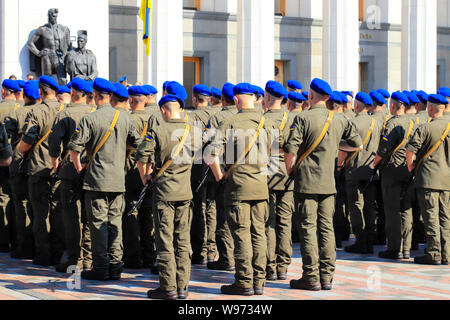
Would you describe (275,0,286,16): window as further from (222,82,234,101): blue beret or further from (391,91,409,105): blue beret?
(222,82,234,101): blue beret

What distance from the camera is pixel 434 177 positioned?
34.6ft

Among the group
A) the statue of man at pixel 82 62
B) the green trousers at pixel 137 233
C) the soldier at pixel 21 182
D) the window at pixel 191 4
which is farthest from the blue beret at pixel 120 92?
the window at pixel 191 4

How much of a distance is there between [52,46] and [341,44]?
38.7 feet

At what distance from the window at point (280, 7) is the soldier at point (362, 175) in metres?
20.6

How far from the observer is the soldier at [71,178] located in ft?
30.8

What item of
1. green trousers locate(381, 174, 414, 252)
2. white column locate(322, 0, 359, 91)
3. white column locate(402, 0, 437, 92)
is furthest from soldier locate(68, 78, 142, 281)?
white column locate(402, 0, 437, 92)

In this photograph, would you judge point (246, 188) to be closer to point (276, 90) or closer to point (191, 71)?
point (276, 90)

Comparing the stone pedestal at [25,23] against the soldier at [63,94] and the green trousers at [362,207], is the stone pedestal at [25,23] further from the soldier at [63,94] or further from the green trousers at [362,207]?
the green trousers at [362,207]

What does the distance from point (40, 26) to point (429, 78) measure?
15256mm

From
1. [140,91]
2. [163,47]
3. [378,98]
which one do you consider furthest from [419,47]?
[140,91]

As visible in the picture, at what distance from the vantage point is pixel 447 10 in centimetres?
3550

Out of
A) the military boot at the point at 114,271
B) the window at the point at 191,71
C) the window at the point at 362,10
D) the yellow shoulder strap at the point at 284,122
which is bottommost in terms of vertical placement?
the military boot at the point at 114,271

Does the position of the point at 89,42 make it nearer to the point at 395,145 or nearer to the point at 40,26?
the point at 40,26
